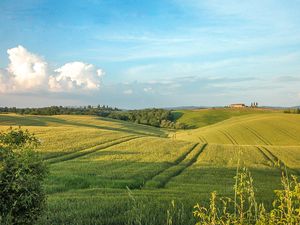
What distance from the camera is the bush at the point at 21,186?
28.6ft

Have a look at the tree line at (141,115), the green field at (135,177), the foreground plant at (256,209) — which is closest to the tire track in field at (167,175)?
the green field at (135,177)

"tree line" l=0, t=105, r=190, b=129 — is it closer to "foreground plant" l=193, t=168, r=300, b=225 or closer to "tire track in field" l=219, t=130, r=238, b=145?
"tire track in field" l=219, t=130, r=238, b=145

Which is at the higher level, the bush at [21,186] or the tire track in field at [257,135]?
the bush at [21,186]

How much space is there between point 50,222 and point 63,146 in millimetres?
31694

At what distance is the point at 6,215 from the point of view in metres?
8.83

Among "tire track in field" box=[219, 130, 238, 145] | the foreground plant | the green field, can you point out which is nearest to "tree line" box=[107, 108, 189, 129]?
"tire track in field" box=[219, 130, 238, 145]

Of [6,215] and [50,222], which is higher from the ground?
[6,215]

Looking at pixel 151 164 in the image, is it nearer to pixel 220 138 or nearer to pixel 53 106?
pixel 220 138

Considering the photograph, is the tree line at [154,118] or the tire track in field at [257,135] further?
the tree line at [154,118]

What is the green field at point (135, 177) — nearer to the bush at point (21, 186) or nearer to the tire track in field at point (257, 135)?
the bush at point (21, 186)

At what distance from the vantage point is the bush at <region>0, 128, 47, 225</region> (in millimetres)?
8727

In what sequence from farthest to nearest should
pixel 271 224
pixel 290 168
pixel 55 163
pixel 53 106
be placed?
pixel 53 106, pixel 290 168, pixel 55 163, pixel 271 224

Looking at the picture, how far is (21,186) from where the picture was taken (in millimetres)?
8672

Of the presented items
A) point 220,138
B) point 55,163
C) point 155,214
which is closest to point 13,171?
point 155,214
